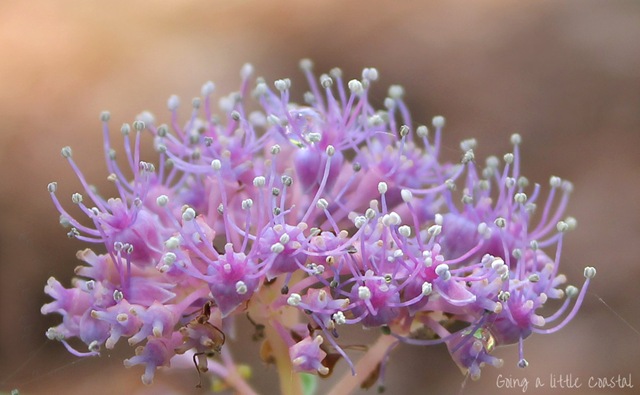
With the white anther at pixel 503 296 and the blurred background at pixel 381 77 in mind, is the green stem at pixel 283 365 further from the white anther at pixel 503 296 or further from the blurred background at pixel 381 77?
the blurred background at pixel 381 77

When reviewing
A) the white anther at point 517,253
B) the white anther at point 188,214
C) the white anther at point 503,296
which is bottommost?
the white anther at point 503,296

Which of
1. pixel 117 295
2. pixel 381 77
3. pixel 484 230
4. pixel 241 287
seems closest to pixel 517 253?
pixel 484 230

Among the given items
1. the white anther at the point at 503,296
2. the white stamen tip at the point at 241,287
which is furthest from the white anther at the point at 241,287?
the white anther at the point at 503,296

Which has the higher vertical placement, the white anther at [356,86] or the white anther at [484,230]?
the white anther at [356,86]

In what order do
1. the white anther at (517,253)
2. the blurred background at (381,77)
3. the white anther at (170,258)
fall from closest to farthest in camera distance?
the white anther at (170,258)
the white anther at (517,253)
the blurred background at (381,77)

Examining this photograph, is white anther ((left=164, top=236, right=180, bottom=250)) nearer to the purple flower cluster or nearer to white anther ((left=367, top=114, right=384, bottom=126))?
the purple flower cluster

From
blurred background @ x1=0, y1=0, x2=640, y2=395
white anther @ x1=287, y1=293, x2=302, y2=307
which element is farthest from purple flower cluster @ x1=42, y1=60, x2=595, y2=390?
blurred background @ x1=0, y1=0, x2=640, y2=395

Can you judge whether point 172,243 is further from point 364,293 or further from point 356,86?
point 356,86
